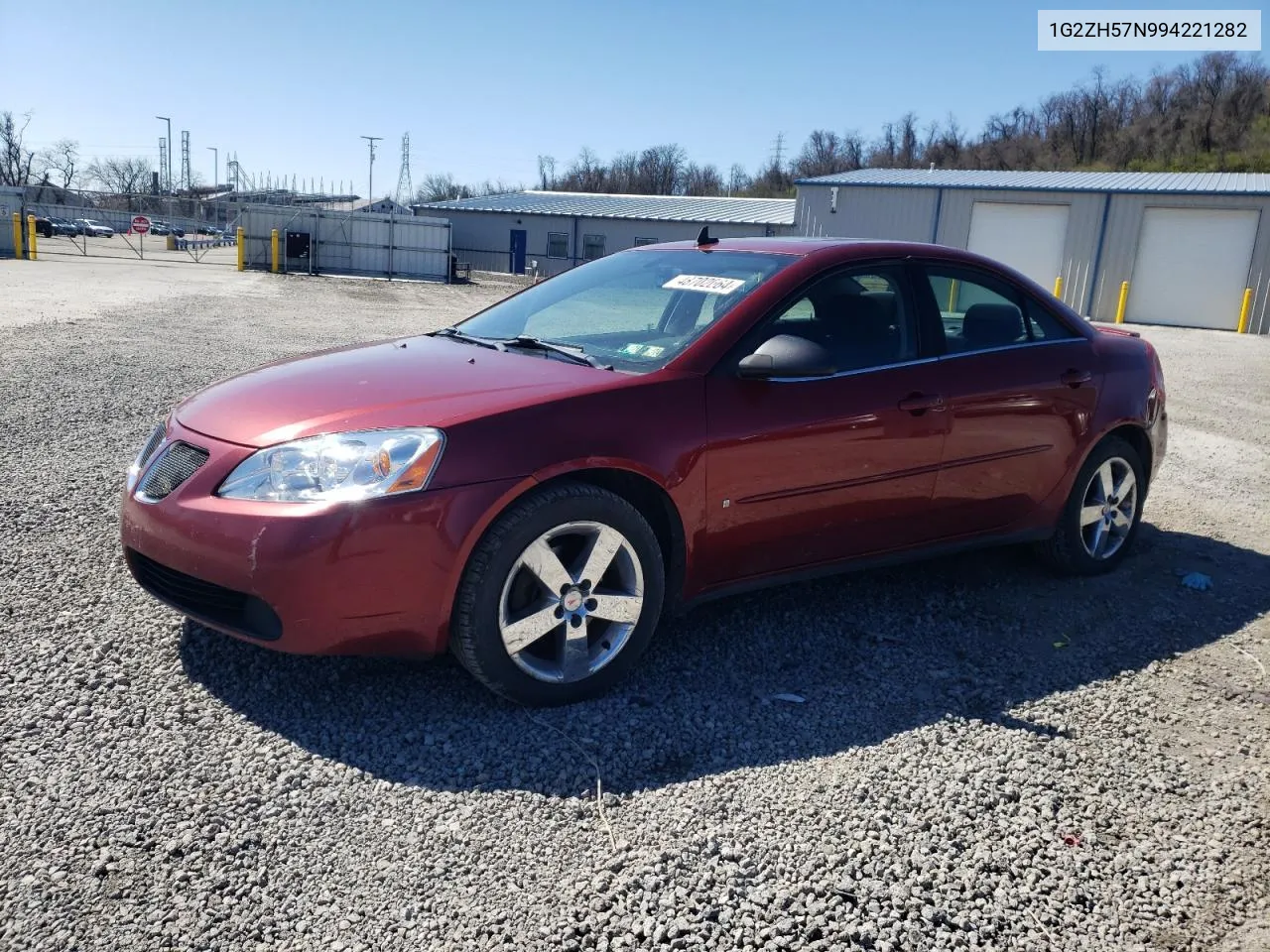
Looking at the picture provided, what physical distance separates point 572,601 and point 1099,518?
119 inches

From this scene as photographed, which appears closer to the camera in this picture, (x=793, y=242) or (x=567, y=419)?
(x=567, y=419)

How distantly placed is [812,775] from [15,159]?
365ft

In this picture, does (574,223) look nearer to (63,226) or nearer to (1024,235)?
(1024,235)

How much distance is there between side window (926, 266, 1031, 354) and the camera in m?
4.41

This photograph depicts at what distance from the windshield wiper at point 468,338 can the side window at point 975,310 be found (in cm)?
189

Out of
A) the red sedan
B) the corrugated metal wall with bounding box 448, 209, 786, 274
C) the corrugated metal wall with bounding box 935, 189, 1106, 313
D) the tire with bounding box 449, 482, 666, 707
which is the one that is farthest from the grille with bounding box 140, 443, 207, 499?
the corrugated metal wall with bounding box 448, 209, 786, 274

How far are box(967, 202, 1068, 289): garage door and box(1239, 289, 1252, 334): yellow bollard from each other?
493 centimetres

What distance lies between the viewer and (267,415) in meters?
3.32

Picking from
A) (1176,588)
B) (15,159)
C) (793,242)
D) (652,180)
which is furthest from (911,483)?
(15,159)

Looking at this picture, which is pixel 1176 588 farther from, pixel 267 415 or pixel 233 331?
pixel 233 331

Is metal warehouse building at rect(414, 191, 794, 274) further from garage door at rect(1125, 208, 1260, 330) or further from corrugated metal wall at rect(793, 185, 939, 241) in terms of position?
garage door at rect(1125, 208, 1260, 330)

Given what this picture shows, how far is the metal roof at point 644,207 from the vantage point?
46816 millimetres

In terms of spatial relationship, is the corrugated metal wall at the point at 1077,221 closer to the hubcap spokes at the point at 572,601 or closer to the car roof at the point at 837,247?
the car roof at the point at 837,247

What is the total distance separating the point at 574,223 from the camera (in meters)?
49.3
